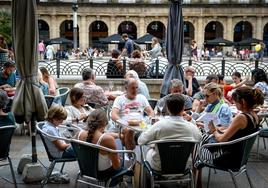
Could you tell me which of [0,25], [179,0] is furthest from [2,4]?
[179,0]

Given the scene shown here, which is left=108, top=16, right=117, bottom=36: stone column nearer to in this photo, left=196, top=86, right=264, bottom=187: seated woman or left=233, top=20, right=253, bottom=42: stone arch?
left=233, top=20, right=253, bottom=42: stone arch

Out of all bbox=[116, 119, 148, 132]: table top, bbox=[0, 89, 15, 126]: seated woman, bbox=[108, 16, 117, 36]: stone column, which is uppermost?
bbox=[108, 16, 117, 36]: stone column

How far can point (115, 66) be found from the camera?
14289 millimetres

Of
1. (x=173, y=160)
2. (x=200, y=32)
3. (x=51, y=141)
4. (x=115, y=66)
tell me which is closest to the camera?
(x=173, y=160)

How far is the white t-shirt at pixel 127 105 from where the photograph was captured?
6867 millimetres

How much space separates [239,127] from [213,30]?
52001mm

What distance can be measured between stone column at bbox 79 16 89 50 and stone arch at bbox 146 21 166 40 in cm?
806

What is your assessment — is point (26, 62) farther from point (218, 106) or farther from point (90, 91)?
point (218, 106)

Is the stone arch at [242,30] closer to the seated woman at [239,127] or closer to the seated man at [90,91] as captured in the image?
the seated man at [90,91]

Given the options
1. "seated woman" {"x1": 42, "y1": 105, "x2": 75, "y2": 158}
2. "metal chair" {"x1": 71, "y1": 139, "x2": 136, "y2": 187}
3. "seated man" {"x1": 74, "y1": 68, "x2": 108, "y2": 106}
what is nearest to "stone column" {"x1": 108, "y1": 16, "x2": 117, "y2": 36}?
"seated man" {"x1": 74, "y1": 68, "x2": 108, "y2": 106}

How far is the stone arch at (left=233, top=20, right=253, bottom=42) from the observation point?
53825 millimetres

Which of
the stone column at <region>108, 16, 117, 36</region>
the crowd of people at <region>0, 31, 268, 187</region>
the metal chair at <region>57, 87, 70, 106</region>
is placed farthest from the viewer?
the stone column at <region>108, 16, 117, 36</region>

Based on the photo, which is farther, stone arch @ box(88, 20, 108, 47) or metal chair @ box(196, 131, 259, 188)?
stone arch @ box(88, 20, 108, 47)

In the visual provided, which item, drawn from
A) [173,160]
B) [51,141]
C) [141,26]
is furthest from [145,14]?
[173,160]
